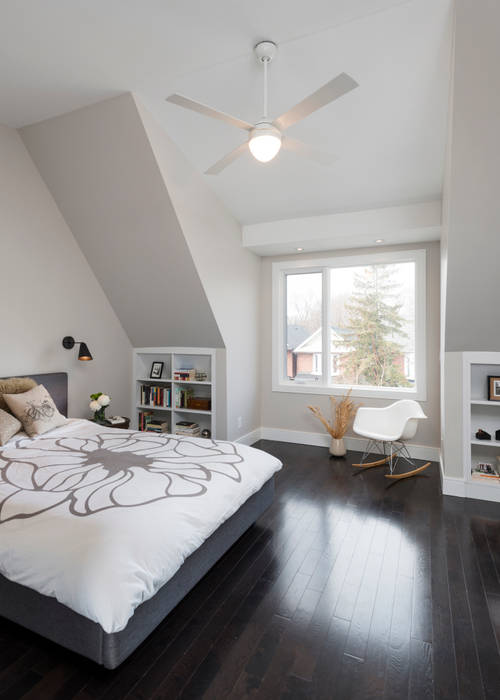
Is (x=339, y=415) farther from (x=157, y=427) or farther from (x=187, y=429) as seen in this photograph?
(x=157, y=427)

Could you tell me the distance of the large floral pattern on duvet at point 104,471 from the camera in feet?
6.31

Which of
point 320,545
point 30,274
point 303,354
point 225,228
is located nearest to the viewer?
point 320,545

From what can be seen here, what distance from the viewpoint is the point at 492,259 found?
281cm

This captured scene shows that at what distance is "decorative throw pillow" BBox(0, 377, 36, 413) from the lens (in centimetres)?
312

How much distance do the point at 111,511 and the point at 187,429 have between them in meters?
2.96

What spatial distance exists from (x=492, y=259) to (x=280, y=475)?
8.58ft

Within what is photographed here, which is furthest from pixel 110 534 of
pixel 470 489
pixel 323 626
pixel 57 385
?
pixel 470 489

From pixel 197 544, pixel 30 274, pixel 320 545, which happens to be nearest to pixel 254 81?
pixel 30 274

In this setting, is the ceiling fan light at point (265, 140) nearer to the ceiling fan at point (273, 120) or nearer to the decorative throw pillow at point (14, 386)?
the ceiling fan at point (273, 120)

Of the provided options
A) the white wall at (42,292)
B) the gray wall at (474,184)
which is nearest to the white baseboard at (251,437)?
the white wall at (42,292)

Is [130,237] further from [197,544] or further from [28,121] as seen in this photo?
[197,544]

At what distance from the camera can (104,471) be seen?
2311 mm

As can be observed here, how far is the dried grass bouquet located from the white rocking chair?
0.81 feet

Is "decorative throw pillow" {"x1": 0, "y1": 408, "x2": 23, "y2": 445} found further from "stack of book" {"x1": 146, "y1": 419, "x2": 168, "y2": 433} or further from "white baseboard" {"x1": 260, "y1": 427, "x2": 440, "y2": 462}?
"white baseboard" {"x1": 260, "y1": 427, "x2": 440, "y2": 462}
